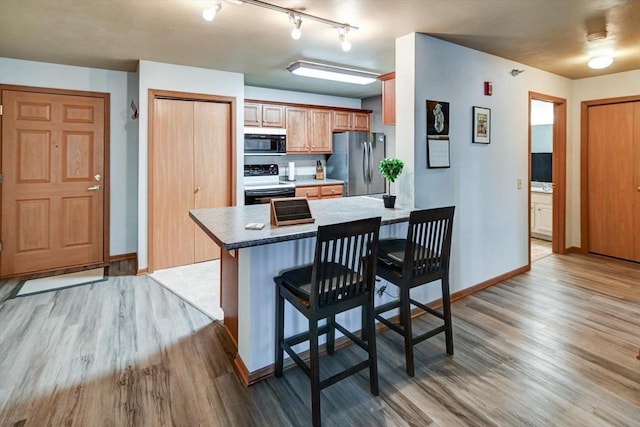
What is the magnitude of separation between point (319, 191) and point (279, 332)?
3598 millimetres

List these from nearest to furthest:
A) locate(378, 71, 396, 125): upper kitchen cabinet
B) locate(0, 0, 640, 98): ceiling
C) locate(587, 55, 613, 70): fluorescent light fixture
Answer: locate(0, 0, 640, 98): ceiling, locate(378, 71, 396, 125): upper kitchen cabinet, locate(587, 55, 613, 70): fluorescent light fixture

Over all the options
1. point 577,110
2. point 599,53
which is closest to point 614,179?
point 577,110

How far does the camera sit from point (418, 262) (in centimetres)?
222

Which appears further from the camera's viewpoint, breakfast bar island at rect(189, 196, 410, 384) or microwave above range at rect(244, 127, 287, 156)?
microwave above range at rect(244, 127, 287, 156)

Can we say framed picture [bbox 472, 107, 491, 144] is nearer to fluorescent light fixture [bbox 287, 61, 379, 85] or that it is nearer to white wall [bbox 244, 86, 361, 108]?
fluorescent light fixture [bbox 287, 61, 379, 85]

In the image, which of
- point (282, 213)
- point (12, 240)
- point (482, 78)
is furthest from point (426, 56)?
point (12, 240)

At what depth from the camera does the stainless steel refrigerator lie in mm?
5754

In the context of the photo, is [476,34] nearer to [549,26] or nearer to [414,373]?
[549,26]

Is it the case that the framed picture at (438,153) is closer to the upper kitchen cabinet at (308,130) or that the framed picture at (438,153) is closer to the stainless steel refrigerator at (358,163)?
the stainless steel refrigerator at (358,163)

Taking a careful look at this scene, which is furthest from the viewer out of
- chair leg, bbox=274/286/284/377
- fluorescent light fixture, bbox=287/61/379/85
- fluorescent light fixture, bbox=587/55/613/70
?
fluorescent light fixture, bbox=287/61/379/85

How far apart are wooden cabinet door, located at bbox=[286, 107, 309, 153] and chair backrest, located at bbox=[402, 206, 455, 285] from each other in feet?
11.6

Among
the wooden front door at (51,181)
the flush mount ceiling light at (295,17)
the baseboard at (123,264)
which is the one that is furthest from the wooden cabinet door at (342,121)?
the baseboard at (123,264)

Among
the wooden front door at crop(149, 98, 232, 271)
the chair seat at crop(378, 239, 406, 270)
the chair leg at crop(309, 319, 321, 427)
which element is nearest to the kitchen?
the wooden front door at crop(149, 98, 232, 271)

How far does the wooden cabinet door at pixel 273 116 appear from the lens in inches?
205
